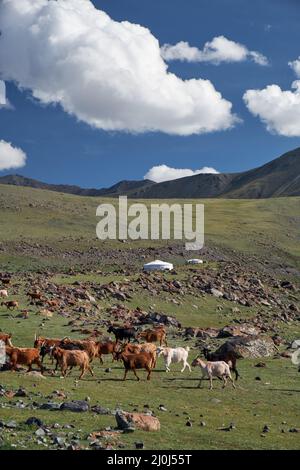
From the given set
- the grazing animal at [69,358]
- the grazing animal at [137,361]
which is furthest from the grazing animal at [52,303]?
the grazing animal at [137,361]

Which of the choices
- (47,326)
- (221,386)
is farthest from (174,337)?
(221,386)

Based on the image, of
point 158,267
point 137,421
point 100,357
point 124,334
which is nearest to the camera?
point 137,421

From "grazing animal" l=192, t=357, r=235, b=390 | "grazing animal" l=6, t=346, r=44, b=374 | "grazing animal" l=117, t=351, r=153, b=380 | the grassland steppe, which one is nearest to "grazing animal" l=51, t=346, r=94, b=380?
the grassland steppe

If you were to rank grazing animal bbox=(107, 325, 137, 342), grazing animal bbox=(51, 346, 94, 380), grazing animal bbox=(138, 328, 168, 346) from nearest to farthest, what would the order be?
grazing animal bbox=(51, 346, 94, 380), grazing animal bbox=(107, 325, 137, 342), grazing animal bbox=(138, 328, 168, 346)

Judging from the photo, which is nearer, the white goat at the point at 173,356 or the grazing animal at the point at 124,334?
the white goat at the point at 173,356

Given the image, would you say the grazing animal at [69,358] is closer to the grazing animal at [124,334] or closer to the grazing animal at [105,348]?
the grazing animal at [105,348]

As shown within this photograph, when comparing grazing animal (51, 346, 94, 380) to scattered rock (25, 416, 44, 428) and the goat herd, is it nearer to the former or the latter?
the goat herd

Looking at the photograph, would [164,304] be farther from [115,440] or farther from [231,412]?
[115,440]

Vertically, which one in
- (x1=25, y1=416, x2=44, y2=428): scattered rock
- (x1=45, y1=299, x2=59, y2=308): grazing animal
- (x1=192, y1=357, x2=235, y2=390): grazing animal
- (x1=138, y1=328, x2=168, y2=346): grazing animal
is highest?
(x1=25, y1=416, x2=44, y2=428): scattered rock

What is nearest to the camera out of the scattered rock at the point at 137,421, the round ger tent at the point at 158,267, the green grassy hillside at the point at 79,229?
the scattered rock at the point at 137,421

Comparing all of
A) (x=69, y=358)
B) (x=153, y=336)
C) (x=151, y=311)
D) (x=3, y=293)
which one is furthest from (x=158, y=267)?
(x=69, y=358)

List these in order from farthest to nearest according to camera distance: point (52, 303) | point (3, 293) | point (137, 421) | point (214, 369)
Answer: point (3, 293), point (52, 303), point (214, 369), point (137, 421)

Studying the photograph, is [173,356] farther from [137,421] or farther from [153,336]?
[137,421]
